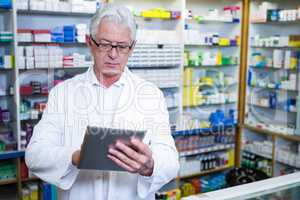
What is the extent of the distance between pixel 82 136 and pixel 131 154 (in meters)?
0.36

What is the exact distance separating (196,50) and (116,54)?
297cm

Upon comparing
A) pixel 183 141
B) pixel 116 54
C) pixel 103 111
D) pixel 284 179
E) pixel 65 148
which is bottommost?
pixel 183 141

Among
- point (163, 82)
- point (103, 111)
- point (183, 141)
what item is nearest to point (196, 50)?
point (163, 82)

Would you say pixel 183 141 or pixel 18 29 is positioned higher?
pixel 18 29

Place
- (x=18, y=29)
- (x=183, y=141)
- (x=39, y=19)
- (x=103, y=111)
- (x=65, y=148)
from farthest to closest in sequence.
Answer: (x=183, y=141), (x=39, y=19), (x=18, y=29), (x=103, y=111), (x=65, y=148)

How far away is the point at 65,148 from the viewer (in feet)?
4.34

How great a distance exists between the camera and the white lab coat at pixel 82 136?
131 cm

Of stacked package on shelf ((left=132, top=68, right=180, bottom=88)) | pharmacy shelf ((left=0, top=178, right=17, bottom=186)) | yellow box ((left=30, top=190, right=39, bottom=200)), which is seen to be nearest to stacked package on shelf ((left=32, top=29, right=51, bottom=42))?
stacked package on shelf ((left=132, top=68, right=180, bottom=88))

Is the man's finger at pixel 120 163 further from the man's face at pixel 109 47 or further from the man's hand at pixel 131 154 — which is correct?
the man's face at pixel 109 47

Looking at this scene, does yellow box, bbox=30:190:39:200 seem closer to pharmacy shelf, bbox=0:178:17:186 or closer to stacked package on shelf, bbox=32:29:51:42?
pharmacy shelf, bbox=0:178:17:186

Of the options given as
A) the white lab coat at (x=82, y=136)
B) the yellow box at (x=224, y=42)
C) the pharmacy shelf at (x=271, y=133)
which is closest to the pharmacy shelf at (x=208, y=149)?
the pharmacy shelf at (x=271, y=133)

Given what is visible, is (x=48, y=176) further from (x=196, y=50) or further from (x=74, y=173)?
(x=196, y=50)

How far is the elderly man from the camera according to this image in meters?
1.31

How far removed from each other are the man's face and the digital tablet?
1.16ft
